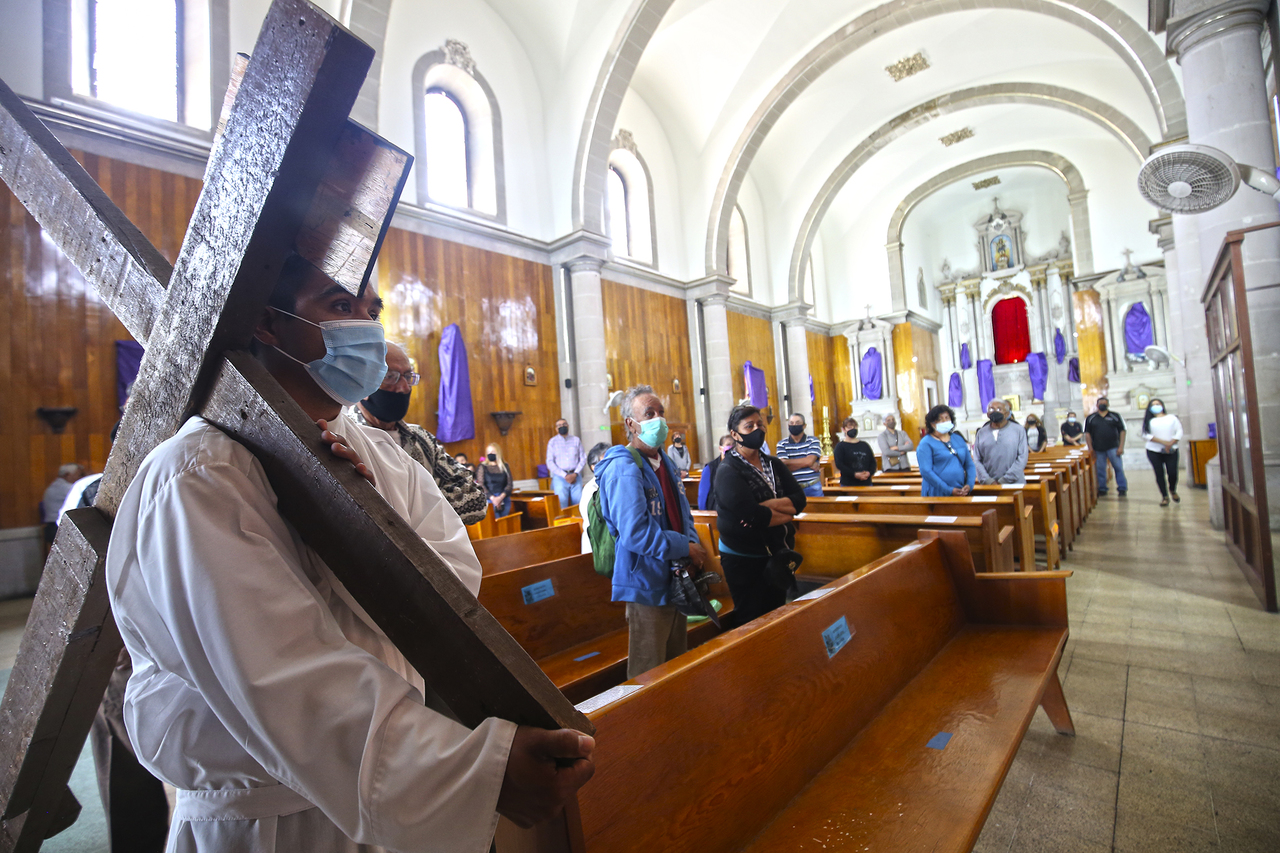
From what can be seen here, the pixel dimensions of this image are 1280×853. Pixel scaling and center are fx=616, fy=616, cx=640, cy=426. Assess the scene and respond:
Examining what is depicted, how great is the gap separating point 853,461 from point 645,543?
15.8 ft

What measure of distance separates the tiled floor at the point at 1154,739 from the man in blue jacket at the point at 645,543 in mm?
1292

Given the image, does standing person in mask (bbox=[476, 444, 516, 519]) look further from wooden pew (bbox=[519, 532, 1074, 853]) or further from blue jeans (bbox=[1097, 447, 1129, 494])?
blue jeans (bbox=[1097, 447, 1129, 494])

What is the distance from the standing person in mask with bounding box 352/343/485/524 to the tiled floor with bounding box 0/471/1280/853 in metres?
1.71

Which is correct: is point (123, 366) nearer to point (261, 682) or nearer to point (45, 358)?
point (45, 358)

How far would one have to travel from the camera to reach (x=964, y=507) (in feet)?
14.7

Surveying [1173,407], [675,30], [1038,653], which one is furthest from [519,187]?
[1173,407]

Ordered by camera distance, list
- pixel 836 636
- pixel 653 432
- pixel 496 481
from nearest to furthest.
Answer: pixel 836 636, pixel 653 432, pixel 496 481

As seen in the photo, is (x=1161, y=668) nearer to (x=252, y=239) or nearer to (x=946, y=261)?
(x=252, y=239)

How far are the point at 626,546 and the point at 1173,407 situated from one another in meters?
17.4

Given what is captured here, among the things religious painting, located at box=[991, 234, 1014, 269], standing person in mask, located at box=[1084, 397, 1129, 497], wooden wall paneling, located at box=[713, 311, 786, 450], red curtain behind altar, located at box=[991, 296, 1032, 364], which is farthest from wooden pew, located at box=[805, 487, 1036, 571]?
religious painting, located at box=[991, 234, 1014, 269]

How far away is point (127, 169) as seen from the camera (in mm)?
6375

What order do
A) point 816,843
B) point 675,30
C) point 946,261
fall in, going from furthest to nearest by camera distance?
point 946,261 → point 675,30 → point 816,843

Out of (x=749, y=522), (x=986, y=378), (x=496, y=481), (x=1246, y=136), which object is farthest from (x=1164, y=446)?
(x=986, y=378)

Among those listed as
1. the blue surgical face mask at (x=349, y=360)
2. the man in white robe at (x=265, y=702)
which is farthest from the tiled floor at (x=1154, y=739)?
the blue surgical face mask at (x=349, y=360)
